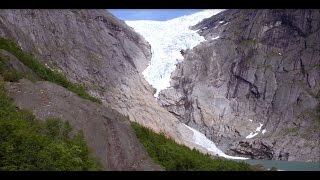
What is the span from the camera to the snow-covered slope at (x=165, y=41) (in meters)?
92.5

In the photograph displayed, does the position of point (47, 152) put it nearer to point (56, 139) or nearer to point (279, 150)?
point (56, 139)

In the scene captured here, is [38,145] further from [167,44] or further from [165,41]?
[165,41]

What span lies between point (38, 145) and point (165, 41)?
286 ft

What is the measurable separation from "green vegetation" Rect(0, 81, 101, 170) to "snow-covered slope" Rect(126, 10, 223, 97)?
6568cm

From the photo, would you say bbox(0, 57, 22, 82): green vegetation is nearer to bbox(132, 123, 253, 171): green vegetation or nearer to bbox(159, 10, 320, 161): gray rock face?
bbox(132, 123, 253, 171): green vegetation

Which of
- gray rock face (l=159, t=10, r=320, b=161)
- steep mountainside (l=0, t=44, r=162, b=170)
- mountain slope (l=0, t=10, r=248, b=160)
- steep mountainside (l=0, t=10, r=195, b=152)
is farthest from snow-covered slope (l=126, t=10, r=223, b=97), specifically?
steep mountainside (l=0, t=44, r=162, b=170)

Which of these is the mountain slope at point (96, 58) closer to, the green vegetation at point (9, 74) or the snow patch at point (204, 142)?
the snow patch at point (204, 142)

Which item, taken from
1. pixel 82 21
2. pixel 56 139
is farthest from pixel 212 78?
pixel 56 139

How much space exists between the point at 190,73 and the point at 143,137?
6347 cm

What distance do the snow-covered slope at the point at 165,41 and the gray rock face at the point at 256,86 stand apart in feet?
9.77

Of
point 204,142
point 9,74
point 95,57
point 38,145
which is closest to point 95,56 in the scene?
point 95,57

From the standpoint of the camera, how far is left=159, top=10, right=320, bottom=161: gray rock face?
74188 millimetres

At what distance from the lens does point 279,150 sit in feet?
232

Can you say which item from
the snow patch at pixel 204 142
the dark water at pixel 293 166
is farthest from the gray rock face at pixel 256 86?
the dark water at pixel 293 166
